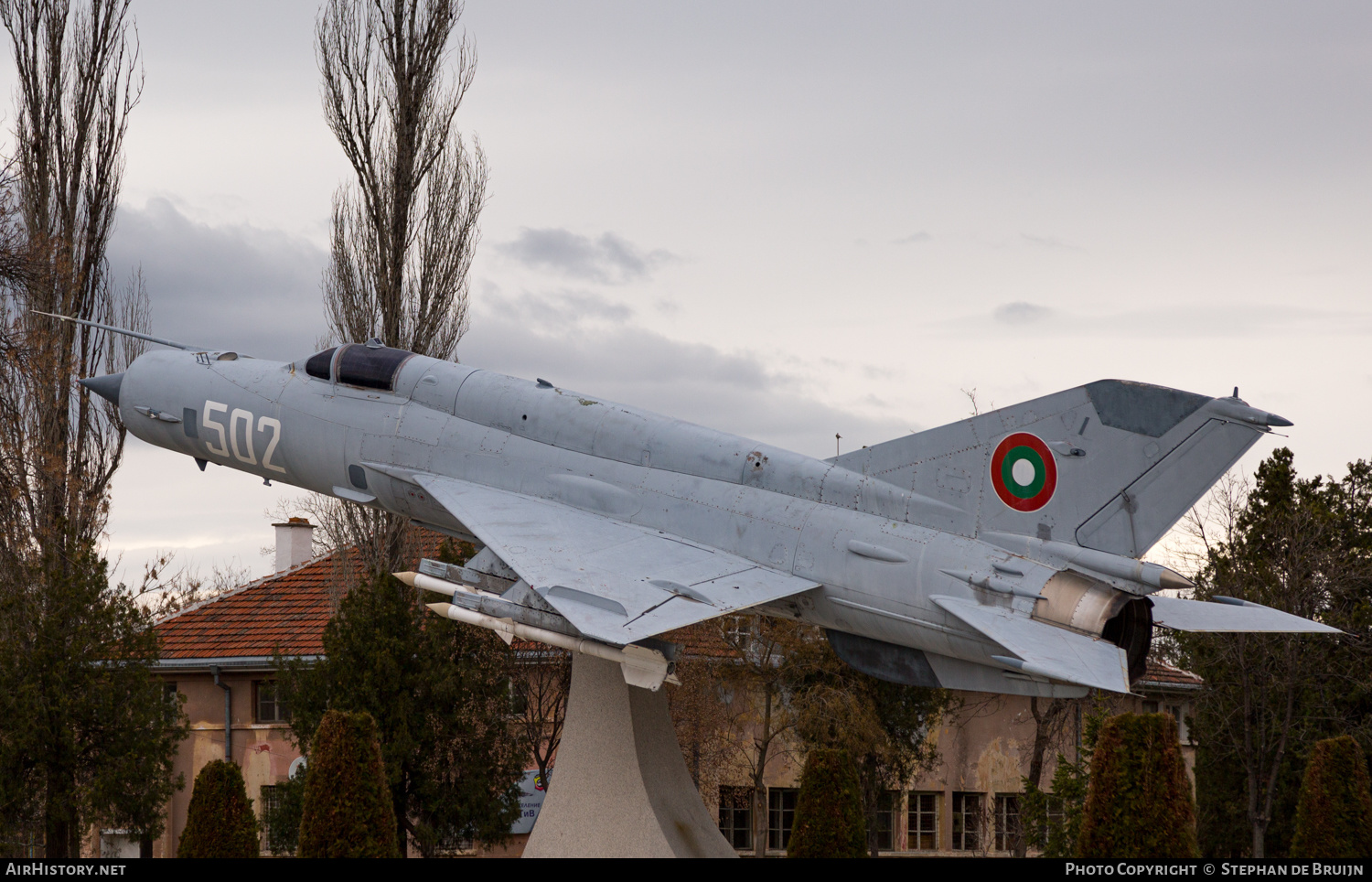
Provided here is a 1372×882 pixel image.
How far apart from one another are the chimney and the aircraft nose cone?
14720 millimetres

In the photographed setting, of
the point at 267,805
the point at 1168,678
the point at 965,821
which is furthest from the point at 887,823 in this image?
the point at 267,805

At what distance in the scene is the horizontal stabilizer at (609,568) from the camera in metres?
13.0

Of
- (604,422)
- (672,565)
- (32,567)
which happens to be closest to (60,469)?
(32,567)

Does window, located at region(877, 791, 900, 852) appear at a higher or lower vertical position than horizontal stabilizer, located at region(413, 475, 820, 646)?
lower

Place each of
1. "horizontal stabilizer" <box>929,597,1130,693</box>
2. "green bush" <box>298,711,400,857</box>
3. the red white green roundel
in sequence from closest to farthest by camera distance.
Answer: "horizontal stabilizer" <box>929,597,1130,693</box>
the red white green roundel
"green bush" <box>298,711,400,857</box>

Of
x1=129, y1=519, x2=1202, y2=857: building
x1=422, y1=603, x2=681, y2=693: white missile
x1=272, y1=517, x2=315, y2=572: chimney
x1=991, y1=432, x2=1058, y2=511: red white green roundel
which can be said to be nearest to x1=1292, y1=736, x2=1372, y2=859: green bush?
x1=991, y1=432, x2=1058, y2=511: red white green roundel

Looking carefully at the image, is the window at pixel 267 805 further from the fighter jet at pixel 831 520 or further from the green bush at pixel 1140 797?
the green bush at pixel 1140 797

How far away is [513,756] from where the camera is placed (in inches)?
919

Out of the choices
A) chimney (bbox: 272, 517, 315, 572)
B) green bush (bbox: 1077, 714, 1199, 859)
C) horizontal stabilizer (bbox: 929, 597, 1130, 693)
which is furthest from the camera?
chimney (bbox: 272, 517, 315, 572)

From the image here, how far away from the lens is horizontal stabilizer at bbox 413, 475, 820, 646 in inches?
513

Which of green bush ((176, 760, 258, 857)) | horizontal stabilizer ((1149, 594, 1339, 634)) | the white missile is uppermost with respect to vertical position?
horizontal stabilizer ((1149, 594, 1339, 634))

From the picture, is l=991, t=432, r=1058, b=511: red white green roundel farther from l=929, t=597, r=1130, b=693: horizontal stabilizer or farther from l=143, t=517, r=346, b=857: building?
l=143, t=517, r=346, b=857: building

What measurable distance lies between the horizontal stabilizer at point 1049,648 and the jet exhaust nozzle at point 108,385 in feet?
38.7

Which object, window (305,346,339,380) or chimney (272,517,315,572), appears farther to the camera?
chimney (272,517,315,572)
